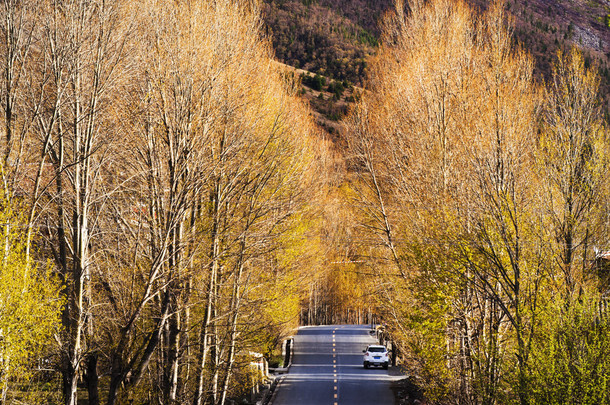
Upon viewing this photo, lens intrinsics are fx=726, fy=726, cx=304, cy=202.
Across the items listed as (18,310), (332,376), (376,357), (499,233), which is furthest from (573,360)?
(376,357)

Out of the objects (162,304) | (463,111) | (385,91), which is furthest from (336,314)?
(162,304)

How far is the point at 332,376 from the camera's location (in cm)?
4066

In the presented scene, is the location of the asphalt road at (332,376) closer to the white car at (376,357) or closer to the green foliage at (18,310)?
the white car at (376,357)

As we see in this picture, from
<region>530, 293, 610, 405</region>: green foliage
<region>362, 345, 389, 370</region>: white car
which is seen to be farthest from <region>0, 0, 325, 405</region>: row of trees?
<region>362, 345, 389, 370</region>: white car

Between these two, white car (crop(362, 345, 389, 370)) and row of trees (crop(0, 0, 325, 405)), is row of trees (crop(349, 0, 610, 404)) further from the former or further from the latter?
white car (crop(362, 345, 389, 370))

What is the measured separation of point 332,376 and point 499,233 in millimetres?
23359

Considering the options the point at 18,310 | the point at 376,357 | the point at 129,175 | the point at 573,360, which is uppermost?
the point at 129,175

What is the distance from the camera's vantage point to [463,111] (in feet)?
80.7

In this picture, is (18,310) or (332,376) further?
(332,376)

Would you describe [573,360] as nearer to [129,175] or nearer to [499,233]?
[499,233]

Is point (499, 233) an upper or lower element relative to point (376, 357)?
upper

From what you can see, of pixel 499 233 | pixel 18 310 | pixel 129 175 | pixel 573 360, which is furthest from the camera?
pixel 129 175

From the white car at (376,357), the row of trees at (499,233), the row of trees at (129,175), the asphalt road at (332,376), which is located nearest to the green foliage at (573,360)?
the row of trees at (499,233)

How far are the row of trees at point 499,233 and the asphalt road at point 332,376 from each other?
7.47 metres
